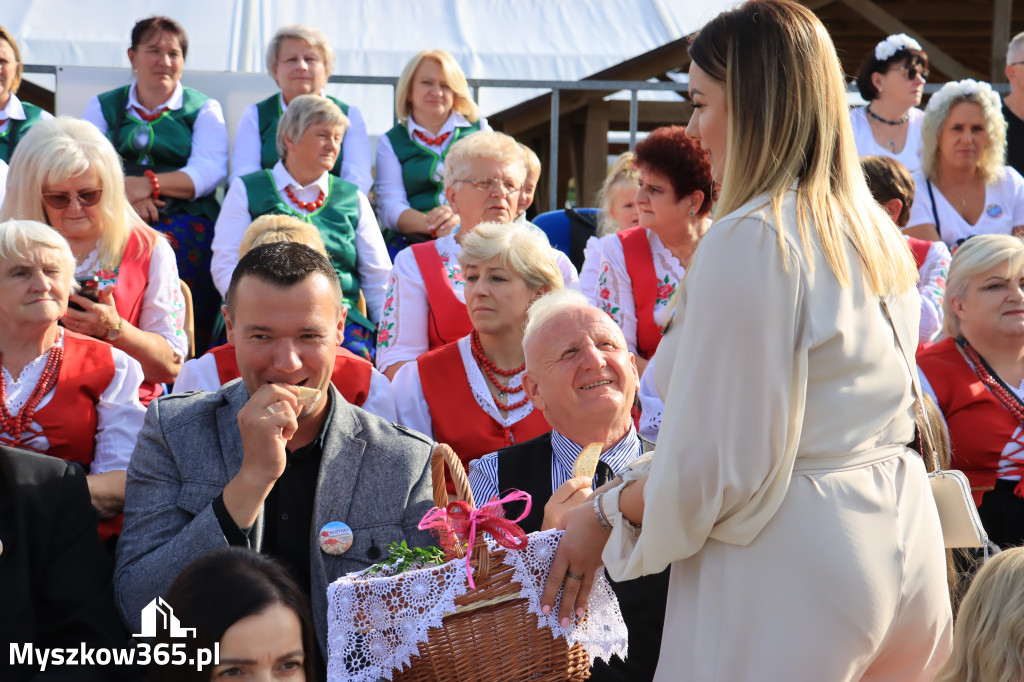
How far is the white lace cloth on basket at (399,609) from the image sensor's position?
2.00 metres

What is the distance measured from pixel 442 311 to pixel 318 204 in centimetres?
115

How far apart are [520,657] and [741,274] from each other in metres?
0.82

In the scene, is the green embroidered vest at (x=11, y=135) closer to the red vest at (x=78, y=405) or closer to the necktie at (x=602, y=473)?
the red vest at (x=78, y=405)

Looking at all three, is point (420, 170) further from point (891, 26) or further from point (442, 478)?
point (891, 26)

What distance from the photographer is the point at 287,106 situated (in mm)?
5957

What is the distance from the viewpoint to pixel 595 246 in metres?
5.12

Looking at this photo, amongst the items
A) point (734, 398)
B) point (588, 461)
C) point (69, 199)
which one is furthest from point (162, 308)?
point (734, 398)

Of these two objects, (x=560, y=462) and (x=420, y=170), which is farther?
(x=420, y=170)

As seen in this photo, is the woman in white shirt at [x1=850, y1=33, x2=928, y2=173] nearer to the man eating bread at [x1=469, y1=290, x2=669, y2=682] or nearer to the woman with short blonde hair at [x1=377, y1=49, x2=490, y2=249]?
the woman with short blonde hair at [x1=377, y1=49, x2=490, y2=249]

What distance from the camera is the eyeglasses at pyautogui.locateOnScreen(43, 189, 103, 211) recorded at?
419 centimetres

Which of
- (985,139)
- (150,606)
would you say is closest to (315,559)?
(150,606)

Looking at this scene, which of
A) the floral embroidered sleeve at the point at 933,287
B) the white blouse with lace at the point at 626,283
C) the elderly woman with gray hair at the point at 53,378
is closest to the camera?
the elderly woman with gray hair at the point at 53,378

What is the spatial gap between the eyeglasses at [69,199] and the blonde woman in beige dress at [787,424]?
297cm

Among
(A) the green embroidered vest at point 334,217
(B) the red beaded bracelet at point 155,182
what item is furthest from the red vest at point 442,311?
(B) the red beaded bracelet at point 155,182
